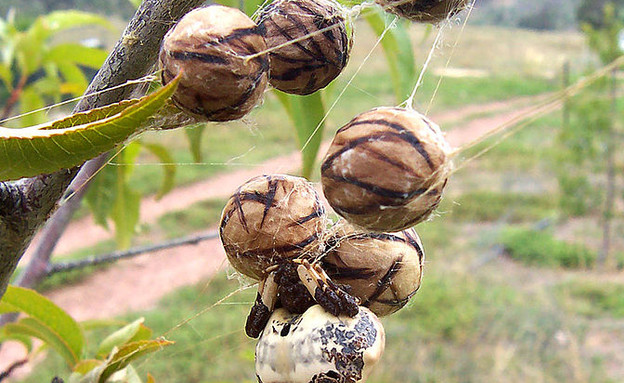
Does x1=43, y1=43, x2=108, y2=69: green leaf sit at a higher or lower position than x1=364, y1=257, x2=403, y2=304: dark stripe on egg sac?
lower

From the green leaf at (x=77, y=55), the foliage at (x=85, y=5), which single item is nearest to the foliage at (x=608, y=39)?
the green leaf at (x=77, y=55)

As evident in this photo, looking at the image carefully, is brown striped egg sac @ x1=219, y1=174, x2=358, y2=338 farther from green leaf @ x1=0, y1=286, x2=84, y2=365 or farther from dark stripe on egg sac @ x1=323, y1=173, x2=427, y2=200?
green leaf @ x1=0, y1=286, x2=84, y2=365

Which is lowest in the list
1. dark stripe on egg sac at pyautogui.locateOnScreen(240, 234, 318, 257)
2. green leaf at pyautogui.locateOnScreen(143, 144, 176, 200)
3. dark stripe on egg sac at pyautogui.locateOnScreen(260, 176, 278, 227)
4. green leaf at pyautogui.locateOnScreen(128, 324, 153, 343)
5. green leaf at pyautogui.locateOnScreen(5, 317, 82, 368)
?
green leaf at pyautogui.locateOnScreen(143, 144, 176, 200)

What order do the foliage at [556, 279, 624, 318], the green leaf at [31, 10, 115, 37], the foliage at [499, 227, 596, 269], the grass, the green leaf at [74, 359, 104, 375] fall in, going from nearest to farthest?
1. the green leaf at [74, 359, 104, 375]
2. the green leaf at [31, 10, 115, 37]
3. the grass
4. the foliage at [556, 279, 624, 318]
5. the foliage at [499, 227, 596, 269]

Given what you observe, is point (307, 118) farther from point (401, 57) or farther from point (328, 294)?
point (328, 294)

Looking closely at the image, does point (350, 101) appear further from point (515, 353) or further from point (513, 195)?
point (515, 353)

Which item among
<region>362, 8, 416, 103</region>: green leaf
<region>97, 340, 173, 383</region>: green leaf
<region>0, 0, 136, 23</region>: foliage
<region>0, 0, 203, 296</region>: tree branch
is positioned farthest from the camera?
<region>0, 0, 136, 23</region>: foliage

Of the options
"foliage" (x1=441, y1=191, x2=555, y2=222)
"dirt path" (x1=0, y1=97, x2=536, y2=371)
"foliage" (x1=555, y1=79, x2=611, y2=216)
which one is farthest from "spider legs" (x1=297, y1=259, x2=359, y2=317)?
"foliage" (x1=441, y1=191, x2=555, y2=222)
